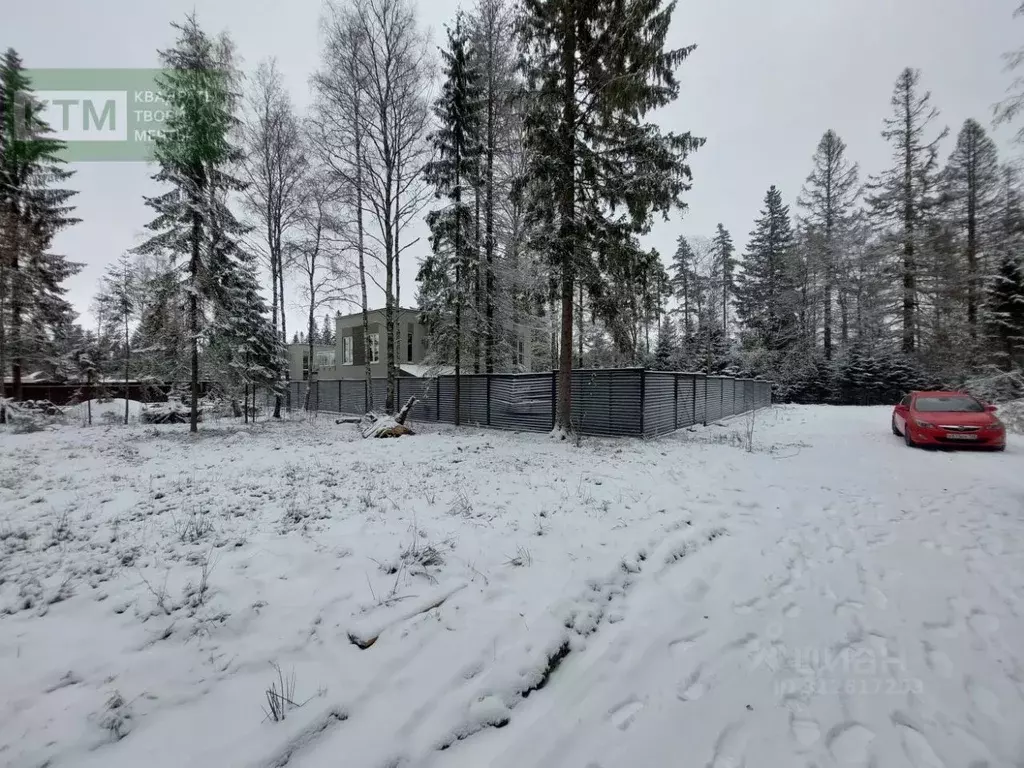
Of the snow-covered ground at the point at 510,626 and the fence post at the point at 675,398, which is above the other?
the fence post at the point at 675,398

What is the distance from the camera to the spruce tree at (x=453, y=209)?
1318 centimetres

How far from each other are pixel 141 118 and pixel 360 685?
15987mm

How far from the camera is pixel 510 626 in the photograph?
2789mm

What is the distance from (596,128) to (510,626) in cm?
1034

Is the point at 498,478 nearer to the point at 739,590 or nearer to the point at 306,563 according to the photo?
the point at 306,563

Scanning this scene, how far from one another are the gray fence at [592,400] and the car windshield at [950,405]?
18.1ft

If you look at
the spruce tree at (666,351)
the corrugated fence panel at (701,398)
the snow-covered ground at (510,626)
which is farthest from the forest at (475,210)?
the spruce tree at (666,351)

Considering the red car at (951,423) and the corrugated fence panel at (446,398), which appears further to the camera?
the corrugated fence panel at (446,398)

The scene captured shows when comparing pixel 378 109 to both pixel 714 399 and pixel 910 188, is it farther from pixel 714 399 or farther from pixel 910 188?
pixel 910 188

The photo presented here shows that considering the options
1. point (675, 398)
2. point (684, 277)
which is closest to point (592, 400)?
point (675, 398)

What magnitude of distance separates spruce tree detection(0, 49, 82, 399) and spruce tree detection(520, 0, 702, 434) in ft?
51.6

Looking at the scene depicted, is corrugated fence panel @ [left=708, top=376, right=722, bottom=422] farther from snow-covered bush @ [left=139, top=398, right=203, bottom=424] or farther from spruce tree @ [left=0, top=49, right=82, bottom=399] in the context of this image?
spruce tree @ [left=0, top=49, right=82, bottom=399]

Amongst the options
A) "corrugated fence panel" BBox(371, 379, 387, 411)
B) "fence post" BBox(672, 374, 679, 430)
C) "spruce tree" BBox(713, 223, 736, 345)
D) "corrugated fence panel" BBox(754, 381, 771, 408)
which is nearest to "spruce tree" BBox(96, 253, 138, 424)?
"corrugated fence panel" BBox(371, 379, 387, 411)

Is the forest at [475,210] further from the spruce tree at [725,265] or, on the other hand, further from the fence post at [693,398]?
the spruce tree at [725,265]
